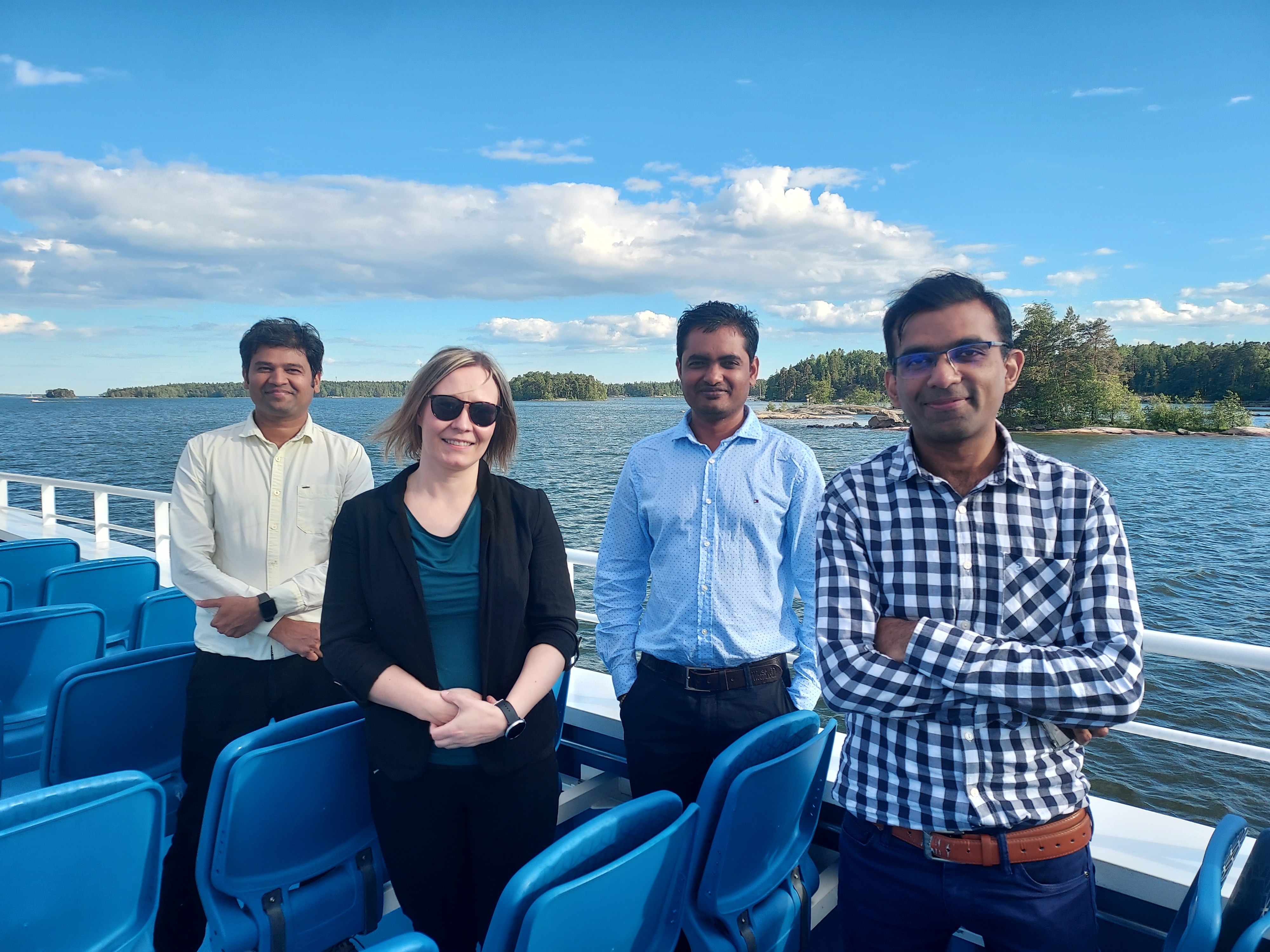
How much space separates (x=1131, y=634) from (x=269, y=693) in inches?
82.1

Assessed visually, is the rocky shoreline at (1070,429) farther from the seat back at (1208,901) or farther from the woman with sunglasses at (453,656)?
the seat back at (1208,901)

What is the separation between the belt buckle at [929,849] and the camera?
1210mm

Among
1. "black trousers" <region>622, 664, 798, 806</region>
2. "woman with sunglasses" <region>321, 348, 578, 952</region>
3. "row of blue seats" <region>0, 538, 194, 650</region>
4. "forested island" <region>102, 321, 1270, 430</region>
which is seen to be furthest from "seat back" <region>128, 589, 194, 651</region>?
"forested island" <region>102, 321, 1270, 430</region>

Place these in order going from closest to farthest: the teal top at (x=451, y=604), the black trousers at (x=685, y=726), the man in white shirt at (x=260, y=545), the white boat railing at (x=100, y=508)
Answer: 1. the teal top at (x=451, y=604)
2. the black trousers at (x=685, y=726)
3. the man in white shirt at (x=260, y=545)
4. the white boat railing at (x=100, y=508)

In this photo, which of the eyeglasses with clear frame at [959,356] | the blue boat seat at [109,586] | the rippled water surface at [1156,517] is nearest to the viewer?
the eyeglasses with clear frame at [959,356]

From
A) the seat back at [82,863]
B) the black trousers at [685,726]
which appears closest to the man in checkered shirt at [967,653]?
the black trousers at [685,726]

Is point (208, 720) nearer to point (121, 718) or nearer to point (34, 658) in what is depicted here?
point (121, 718)

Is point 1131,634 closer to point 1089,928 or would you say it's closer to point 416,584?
point 1089,928

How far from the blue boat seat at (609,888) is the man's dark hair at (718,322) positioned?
123 centimetres

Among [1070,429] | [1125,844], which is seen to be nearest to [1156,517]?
[1125,844]

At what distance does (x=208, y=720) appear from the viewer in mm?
1974

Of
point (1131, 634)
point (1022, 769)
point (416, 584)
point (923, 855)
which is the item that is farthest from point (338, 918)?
point (1131, 634)

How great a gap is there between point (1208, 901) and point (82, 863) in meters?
1.60

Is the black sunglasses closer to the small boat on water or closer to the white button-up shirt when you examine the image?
the small boat on water
